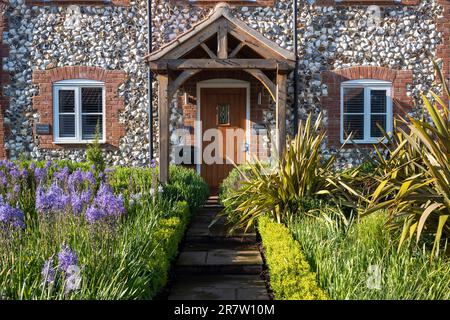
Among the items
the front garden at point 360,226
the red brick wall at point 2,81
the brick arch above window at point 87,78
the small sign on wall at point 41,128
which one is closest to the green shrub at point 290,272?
the front garden at point 360,226

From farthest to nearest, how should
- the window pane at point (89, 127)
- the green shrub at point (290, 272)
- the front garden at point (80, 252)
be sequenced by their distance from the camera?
1. the window pane at point (89, 127)
2. the green shrub at point (290, 272)
3. the front garden at point (80, 252)

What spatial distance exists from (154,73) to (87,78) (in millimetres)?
1490

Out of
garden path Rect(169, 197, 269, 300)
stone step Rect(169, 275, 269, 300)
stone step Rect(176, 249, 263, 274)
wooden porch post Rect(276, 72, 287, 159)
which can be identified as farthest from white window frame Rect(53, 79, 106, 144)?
stone step Rect(169, 275, 269, 300)

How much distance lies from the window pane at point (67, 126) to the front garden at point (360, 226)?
17.8 feet

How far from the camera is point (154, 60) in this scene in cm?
866

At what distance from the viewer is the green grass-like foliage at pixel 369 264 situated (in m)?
3.71

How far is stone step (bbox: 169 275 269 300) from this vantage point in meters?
4.95

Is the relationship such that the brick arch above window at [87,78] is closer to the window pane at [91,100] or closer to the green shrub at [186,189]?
the window pane at [91,100]

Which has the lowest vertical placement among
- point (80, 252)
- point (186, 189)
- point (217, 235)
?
point (217, 235)

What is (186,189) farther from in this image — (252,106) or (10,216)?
(10,216)

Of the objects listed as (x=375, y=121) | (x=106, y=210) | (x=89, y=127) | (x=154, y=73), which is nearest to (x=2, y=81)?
(x=89, y=127)

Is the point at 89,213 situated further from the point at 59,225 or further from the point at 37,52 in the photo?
the point at 37,52

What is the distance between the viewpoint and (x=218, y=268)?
5809 millimetres

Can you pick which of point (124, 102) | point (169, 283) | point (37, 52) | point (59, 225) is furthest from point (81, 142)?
point (59, 225)
